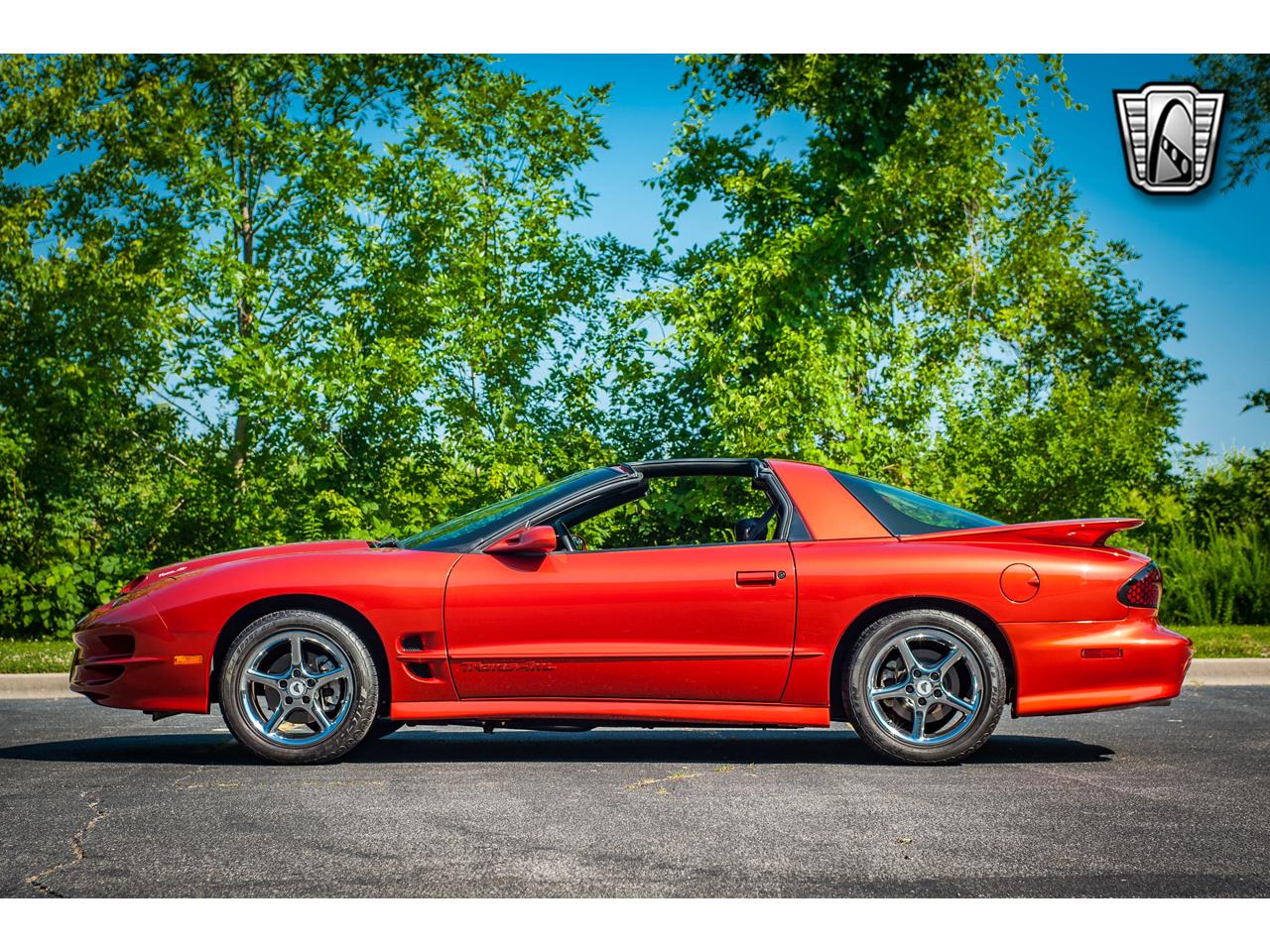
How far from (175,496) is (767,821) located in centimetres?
1386

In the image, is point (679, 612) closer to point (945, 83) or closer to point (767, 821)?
point (767, 821)

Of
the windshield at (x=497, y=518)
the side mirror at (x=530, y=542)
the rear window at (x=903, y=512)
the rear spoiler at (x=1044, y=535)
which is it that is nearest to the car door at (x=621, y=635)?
the side mirror at (x=530, y=542)

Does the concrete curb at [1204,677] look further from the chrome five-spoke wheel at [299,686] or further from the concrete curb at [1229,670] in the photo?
the chrome five-spoke wheel at [299,686]

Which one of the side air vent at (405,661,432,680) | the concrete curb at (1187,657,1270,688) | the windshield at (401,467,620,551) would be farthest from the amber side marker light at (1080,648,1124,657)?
the concrete curb at (1187,657,1270,688)

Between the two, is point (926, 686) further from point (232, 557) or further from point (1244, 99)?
point (1244, 99)

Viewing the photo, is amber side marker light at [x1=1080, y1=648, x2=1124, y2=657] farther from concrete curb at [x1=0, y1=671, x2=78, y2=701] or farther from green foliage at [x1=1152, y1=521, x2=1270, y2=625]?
green foliage at [x1=1152, y1=521, x2=1270, y2=625]

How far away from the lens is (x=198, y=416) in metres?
18.9

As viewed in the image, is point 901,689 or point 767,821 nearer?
point 767,821

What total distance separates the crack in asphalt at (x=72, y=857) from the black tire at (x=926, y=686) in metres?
3.21

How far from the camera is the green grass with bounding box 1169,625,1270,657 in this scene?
11.9 meters

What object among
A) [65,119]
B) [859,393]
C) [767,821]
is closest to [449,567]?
[767,821]

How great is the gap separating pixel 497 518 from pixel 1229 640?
379 inches

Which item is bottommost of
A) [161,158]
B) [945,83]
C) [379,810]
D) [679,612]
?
[379,810]

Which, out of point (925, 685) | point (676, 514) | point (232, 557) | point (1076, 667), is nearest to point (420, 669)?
point (232, 557)
